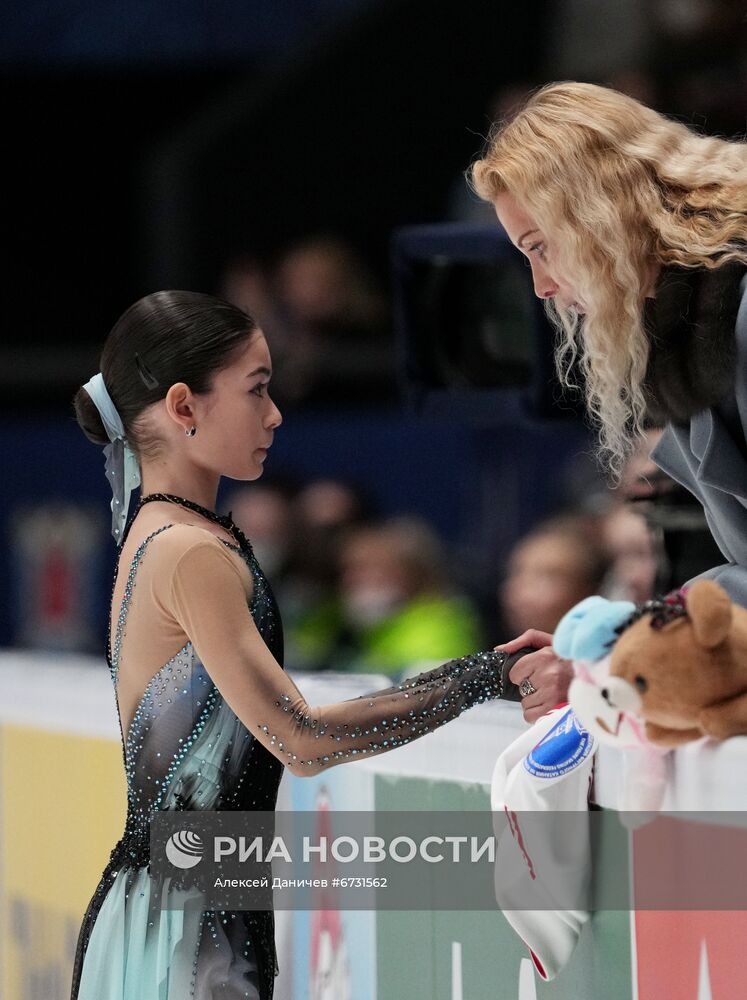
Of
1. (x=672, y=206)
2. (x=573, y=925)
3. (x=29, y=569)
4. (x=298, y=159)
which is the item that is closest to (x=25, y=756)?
(x=573, y=925)

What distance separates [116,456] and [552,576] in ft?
8.05

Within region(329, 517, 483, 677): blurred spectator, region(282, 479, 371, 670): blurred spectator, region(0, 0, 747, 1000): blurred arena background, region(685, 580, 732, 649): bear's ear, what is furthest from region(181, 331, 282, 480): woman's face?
region(282, 479, 371, 670): blurred spectator

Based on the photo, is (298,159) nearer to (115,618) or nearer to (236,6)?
(236,6)

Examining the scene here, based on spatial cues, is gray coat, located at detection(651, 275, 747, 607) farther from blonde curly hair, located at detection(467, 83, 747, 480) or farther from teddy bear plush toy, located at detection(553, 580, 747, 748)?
teddy bear plush toy, located at detection(553, 580, 747, 748)

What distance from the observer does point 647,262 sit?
1.87 meters

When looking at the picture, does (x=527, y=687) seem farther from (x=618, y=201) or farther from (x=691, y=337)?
(x=618, y=201)

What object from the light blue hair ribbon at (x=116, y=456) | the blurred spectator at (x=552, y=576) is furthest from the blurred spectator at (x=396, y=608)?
the light blue hair ribbon at (x=116, y=456)

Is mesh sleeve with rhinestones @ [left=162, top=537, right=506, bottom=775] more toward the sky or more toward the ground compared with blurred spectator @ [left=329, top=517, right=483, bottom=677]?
more toward the ground

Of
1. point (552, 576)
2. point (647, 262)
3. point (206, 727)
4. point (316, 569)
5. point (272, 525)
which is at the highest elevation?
point (272, 525)

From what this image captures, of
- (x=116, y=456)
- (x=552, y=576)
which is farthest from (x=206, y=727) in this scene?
(x=552, y=576)

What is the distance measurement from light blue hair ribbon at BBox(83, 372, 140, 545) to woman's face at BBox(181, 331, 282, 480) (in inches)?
4.6

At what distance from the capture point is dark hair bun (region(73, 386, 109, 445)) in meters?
2.08

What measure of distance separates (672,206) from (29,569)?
5787 mm

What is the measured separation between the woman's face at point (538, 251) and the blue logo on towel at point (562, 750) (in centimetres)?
49
